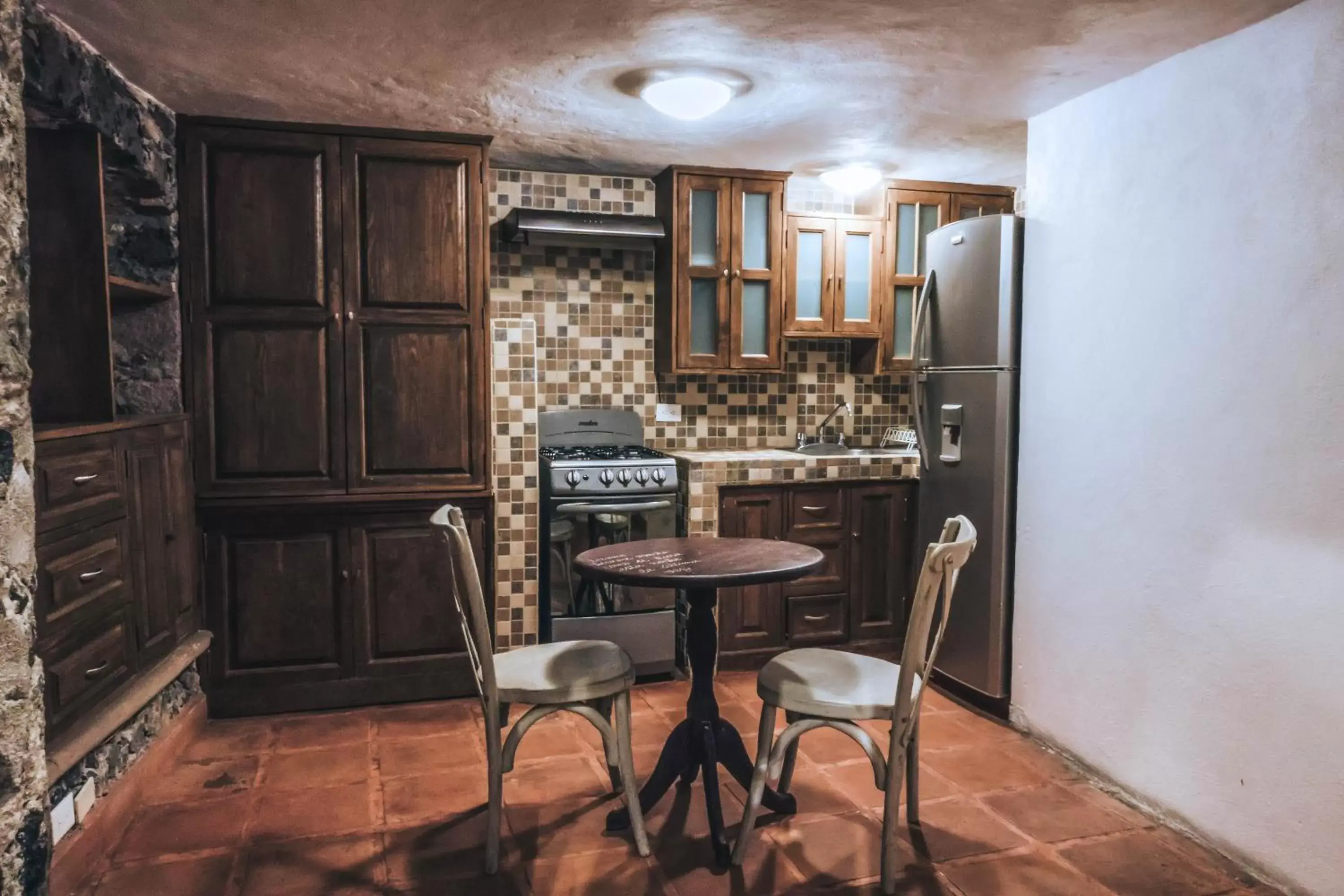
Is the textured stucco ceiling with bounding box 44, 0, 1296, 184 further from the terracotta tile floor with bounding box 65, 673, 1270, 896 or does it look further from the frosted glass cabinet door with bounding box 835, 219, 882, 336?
the terracotta tile floor with bounding box 65, 673, 1270, 896

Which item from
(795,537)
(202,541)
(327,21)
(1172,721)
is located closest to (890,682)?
(1172,721)

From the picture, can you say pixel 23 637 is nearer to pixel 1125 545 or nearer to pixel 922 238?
pixel 1125 545

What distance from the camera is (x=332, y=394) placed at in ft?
11.5

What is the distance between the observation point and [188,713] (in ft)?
10.7

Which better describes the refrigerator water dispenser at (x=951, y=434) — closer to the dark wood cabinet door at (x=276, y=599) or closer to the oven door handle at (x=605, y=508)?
the oven door handle at (x=605, y=508)

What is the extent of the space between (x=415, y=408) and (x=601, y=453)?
0.95 metres

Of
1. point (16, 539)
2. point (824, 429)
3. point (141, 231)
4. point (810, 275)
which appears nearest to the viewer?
point (16, 539)

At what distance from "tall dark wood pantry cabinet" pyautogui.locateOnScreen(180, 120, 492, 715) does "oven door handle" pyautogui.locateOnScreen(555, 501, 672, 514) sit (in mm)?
329

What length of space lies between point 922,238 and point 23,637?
13.4ft

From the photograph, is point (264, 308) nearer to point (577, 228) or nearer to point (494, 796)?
point (577, 228)

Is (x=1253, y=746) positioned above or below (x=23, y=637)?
below

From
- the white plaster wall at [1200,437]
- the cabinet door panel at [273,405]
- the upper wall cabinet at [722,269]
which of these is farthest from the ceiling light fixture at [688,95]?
the cabinet door panel at [273,405]

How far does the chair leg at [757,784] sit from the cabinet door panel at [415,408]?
171 centimetres

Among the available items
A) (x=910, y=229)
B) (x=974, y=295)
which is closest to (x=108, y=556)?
(x=974, y=295)
